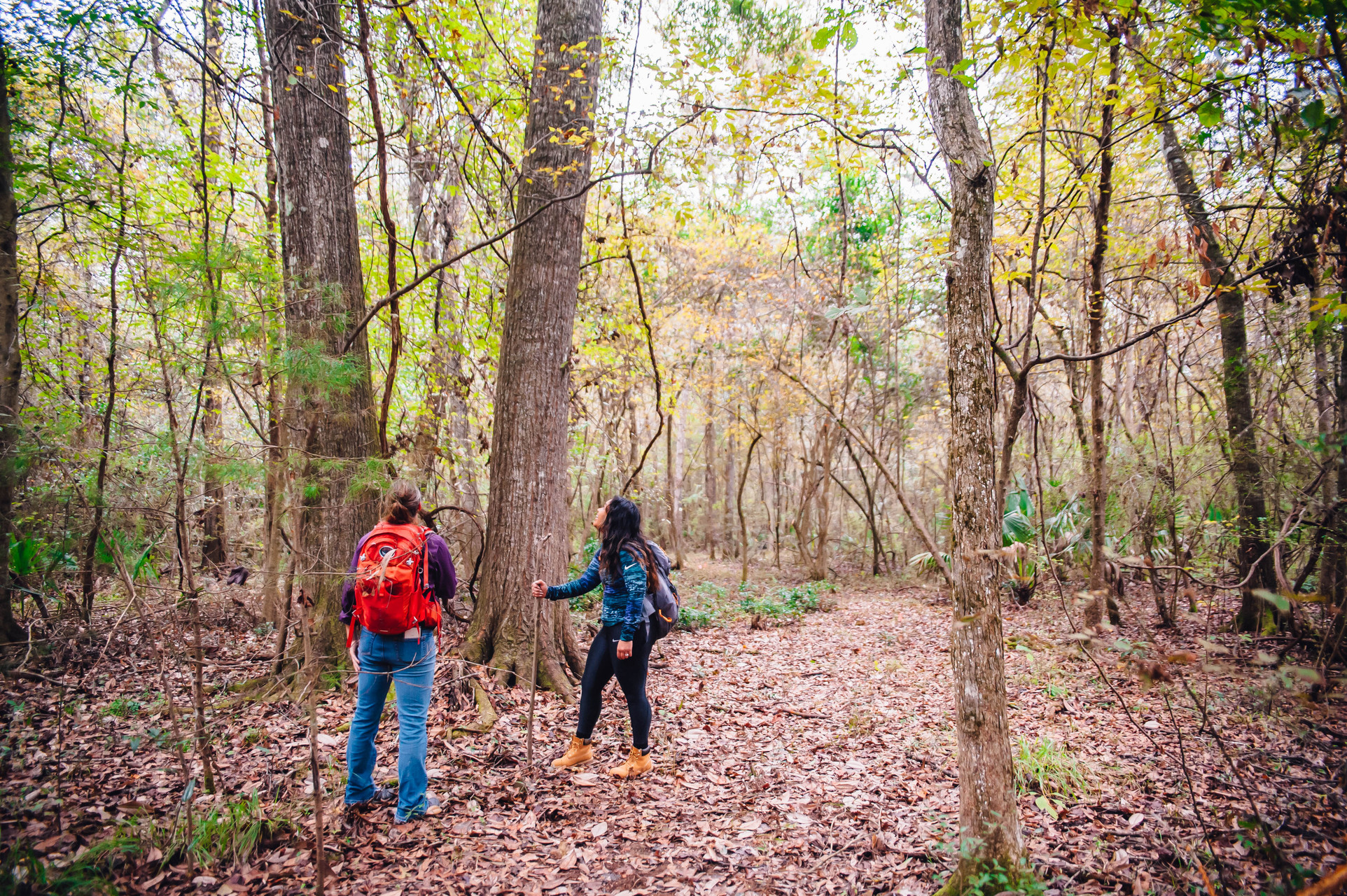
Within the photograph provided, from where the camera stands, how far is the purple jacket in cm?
337

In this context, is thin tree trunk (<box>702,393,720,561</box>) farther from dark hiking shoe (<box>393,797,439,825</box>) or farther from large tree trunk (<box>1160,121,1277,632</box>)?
dark hiking shoe (<box>393,797,439,825</box>)

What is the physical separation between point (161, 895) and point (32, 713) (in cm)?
320

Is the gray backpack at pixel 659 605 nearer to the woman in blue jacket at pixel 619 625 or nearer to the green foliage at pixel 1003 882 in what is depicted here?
the woman in blue jacket at pixel 619 625

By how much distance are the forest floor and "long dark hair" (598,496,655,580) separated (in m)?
1.45

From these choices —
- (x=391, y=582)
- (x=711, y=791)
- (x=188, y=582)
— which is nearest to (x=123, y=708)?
(x=188, y=582)

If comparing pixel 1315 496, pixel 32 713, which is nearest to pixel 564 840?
pixel 32 713

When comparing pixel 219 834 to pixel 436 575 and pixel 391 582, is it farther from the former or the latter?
pixel 436 575

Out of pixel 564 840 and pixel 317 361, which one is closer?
pixel 564 840

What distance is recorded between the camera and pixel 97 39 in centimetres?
489

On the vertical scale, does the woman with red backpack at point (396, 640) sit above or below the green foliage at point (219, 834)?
above

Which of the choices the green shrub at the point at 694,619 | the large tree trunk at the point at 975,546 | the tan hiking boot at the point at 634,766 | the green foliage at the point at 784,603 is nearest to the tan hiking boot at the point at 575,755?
the tan hiking boot at the point at 634,766

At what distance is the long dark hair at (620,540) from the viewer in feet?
13.2

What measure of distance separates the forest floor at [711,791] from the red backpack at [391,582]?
108 centimetres

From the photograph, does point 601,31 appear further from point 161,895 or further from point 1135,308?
point 1135,308
